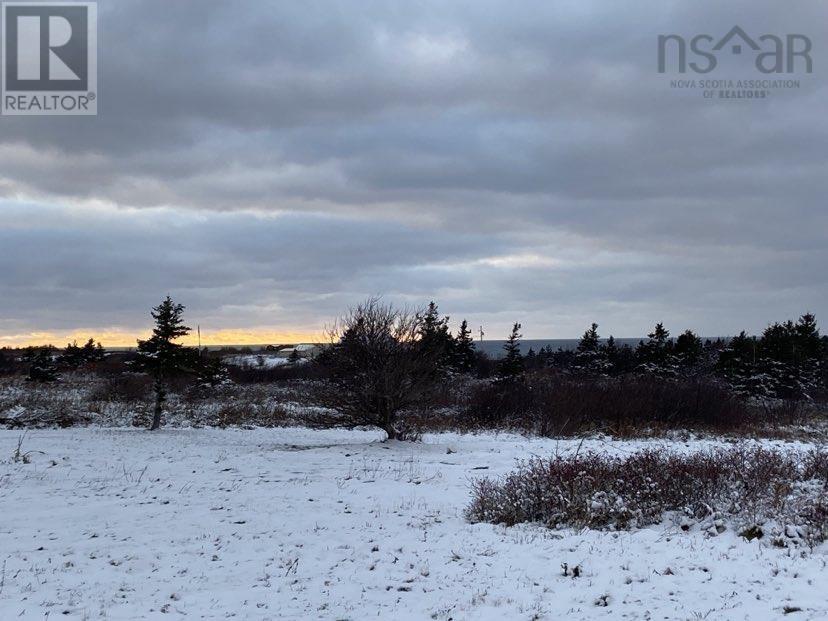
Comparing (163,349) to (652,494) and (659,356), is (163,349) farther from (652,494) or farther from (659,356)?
(659,356)

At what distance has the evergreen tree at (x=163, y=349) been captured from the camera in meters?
25.9

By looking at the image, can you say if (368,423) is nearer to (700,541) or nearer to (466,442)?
(466,442)

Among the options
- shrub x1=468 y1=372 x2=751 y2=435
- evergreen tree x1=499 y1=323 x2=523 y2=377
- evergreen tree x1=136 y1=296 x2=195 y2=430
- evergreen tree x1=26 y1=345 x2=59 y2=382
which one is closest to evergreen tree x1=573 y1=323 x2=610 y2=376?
evergreen tree x1=499 y1=323 x2=523 y2=377

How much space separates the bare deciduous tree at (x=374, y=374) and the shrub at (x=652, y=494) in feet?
26.4

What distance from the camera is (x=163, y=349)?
2597 cm

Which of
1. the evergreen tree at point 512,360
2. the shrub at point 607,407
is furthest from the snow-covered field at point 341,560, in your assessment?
the evergreen tree at point 512,360

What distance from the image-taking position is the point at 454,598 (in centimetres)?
670

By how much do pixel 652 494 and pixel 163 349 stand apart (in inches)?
860

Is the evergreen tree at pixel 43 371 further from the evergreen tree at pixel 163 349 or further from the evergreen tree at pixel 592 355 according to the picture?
the evergreen tree at pixel 592 355

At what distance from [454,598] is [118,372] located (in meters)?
48.2

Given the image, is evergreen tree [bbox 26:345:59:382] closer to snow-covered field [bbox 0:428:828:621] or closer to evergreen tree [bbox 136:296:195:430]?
evergreen tree [bbox 136:296:195:430]

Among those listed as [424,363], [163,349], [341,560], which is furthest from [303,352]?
[341,560]

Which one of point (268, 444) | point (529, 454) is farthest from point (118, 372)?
point (529, 454)

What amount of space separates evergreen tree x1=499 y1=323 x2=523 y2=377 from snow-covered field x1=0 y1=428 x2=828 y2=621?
26467 mm
